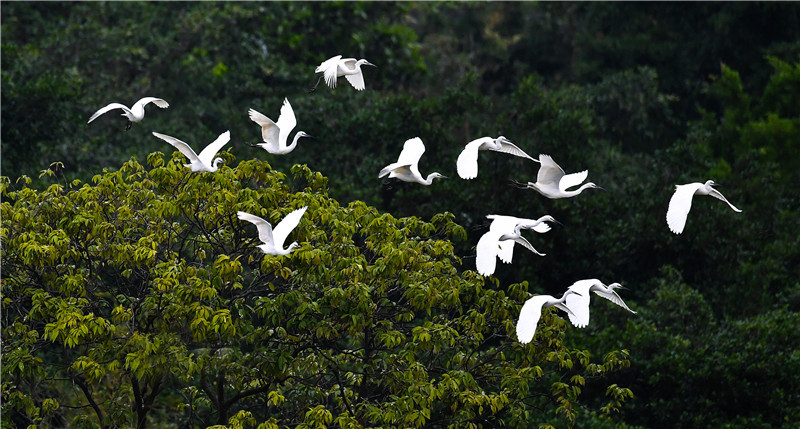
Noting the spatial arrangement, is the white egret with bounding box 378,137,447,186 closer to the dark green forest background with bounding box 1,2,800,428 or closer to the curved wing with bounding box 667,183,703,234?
the dark green forest background with bounding box 1,2,800,428

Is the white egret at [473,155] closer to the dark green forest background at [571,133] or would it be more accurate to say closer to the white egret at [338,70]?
the dark green forest background at [571,133]

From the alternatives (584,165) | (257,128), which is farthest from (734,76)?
(257,128)

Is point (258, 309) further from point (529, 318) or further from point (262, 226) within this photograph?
point (529, 318)

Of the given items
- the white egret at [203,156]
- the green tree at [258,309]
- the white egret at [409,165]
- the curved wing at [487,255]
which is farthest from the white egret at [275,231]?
the curved wing at [487,255]

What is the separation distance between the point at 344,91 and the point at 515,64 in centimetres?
1042

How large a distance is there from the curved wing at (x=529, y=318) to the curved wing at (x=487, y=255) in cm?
48

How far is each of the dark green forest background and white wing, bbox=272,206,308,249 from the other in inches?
62.9

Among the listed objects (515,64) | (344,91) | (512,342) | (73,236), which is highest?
(73,236)

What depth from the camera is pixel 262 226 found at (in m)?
7.69

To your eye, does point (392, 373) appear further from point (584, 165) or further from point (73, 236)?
point (584, 165)

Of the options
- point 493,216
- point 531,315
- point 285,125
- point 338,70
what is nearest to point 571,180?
point 493,216

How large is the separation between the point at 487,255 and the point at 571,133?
7982mm

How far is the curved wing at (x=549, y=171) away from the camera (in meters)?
8.73

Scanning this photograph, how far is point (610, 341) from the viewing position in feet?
39.7
